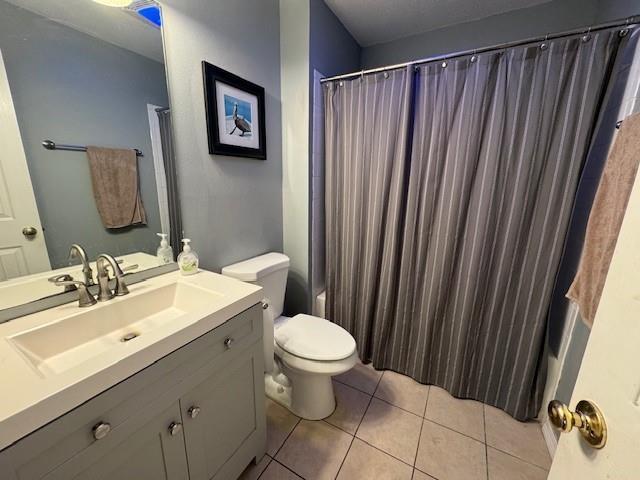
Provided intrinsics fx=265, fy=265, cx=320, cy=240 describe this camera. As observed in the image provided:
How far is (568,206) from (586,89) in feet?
1.56

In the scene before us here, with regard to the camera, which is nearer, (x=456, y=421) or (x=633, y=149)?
(x=633, y=149)

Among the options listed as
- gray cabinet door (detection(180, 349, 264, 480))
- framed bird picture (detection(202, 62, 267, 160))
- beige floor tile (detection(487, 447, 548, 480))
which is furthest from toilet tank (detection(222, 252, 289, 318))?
beige floor tile (detection(487, 447, 548, 480))

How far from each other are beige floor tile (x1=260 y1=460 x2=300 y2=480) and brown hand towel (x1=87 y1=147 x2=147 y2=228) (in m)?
1.23

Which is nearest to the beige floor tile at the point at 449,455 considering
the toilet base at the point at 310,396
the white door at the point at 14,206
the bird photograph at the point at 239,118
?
the toilet base at the point at 310,396

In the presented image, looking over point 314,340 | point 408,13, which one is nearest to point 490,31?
point 408,13

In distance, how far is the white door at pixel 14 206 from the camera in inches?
31.2

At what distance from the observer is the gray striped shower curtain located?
3.84ft

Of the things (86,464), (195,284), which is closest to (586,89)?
(195,284)

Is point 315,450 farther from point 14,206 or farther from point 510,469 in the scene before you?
point 14,206

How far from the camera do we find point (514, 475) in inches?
46.3

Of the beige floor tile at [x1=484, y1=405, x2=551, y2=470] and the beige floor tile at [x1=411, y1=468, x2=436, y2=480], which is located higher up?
the beige floor tile at [x1=484, y1=405, x2=551, y2=470]

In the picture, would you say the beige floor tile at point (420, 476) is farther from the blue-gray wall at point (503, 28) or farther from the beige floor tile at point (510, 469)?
the blue-gray wall at point (503, 28)

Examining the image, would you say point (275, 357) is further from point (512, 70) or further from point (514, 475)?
point (512, 70)

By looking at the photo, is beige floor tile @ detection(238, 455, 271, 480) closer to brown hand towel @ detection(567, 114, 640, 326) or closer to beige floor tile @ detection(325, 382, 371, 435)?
beige floor tile @ detection(325, 382, 371, 435)
